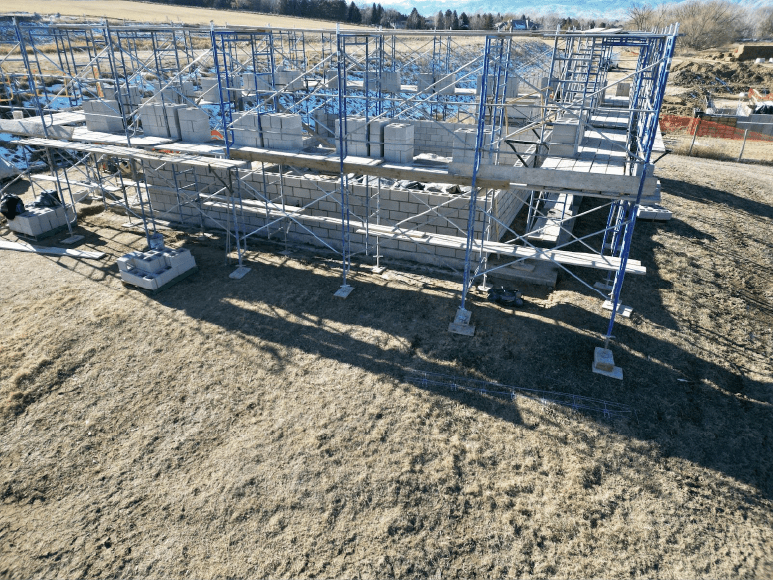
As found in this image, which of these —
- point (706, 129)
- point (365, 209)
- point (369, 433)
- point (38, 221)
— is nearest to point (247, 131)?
point (365, 209)

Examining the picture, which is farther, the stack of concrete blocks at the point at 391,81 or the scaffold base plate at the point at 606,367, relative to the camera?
the stack of concrete blocks at the point at 391,81

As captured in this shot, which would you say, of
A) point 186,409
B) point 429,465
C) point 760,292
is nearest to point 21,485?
point 186,409

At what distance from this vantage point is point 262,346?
873 cm

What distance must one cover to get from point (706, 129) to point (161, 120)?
80.6ft

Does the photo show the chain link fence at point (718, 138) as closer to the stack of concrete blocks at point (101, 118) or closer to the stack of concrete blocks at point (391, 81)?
the stack of concrete blocks at point (391, 81)

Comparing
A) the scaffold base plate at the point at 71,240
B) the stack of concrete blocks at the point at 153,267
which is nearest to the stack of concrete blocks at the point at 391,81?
the stack of concrete blocks at the point at 153,267

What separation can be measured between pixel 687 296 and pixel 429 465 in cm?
712

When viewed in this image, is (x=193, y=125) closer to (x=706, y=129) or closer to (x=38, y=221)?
(x=38, y=221)

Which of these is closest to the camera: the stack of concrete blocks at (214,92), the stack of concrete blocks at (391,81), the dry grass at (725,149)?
the stack of concrete blocks at (214,92)

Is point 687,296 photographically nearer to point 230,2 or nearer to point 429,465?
point 429,465

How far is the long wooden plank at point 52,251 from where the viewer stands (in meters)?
11.8

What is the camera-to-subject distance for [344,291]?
404 inches

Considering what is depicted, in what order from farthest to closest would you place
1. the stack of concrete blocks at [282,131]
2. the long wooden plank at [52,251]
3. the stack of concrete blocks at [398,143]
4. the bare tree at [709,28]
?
1. the bare tree at [709,28]
2. the long wooden plank at [52,251]
3. the stack of concrete blocks at [282,131]
4. the stack of concrete blocks at [398,143]

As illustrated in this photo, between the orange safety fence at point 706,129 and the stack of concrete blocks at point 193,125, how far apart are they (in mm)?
21758
